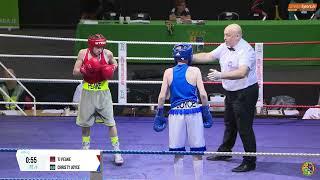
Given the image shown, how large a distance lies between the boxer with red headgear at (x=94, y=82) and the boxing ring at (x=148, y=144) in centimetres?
44

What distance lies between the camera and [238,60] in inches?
202

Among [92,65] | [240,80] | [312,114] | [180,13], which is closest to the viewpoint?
[92,65]

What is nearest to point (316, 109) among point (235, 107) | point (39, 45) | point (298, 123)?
point (298, 123)

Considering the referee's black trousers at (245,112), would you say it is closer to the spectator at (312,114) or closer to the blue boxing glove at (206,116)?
the blue boxing glove at (206,116)

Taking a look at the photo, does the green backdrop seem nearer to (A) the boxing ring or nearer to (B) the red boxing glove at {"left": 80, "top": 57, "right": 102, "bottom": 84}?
(A) the boxing ring

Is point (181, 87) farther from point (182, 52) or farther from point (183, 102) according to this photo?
point (182, 52)

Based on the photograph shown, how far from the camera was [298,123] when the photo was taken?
737cm

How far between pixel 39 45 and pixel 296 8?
6239mm

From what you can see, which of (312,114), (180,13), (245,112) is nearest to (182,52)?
(245,112)

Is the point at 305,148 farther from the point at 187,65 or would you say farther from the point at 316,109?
the point at 187,65

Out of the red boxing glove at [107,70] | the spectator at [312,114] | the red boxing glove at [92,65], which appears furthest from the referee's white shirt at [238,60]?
the spectator at [312,114]

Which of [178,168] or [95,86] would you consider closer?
[178,168]

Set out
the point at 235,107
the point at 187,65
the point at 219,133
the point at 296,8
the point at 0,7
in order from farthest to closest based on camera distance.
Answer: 1. the point at 0,7
2. the point at 296,8
3. the point at 219,133
4. the point at 235,107
5. the point at 187,65

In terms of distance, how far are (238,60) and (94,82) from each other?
134cm
